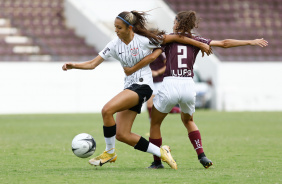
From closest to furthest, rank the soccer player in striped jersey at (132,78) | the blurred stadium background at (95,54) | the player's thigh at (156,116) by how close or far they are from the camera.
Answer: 1. the soccer player in striped jersey at (132,78)
2. the player's thigh at (156,116)
3. the blurred stadium background at (95,54)

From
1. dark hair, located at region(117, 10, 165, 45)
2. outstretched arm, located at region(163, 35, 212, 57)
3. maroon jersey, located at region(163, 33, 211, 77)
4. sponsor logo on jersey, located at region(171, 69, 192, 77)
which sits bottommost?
sponsor logo on jersey, located at region(171, 69, 192, 77)

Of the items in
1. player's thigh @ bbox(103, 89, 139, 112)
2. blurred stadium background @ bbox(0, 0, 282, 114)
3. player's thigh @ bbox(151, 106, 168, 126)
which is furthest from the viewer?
blurred stadium background @ bbox(0, 0, 282, 114)

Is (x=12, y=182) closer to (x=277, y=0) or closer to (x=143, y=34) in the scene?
(x=143, y=34)

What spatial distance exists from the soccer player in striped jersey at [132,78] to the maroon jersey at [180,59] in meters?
0.09

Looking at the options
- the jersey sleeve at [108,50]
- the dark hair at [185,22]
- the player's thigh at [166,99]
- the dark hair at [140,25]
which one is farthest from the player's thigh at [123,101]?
the dark hair at [185,22]

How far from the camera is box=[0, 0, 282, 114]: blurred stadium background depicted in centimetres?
2197

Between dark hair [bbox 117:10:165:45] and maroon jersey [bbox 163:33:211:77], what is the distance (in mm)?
203

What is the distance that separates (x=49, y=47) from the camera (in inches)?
961

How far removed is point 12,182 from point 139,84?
190 centimetres

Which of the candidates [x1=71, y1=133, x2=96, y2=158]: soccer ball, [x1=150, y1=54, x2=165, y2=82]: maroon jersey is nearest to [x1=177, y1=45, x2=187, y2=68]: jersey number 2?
[x1=71, y1=133, x2=96, y2=158]: soccer ball

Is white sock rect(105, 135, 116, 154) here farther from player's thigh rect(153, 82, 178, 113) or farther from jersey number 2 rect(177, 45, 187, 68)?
jersey number 2 rect(177, 45, 187, 68)

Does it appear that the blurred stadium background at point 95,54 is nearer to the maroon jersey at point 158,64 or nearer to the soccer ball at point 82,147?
the maroon jersey at point 158,64

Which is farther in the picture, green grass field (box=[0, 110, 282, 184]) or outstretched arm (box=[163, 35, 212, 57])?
outstretched arm (box=[163, 35, 212, 57])

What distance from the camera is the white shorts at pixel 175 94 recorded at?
253 inches
